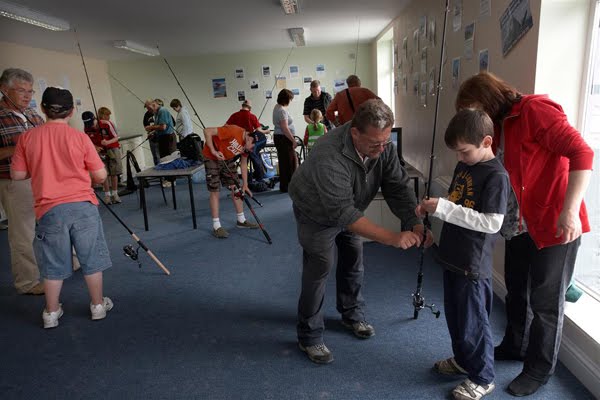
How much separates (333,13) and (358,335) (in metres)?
4.12

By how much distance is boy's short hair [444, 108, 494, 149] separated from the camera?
1.43 m

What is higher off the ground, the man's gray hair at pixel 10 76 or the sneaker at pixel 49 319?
the man's gray hair at pixel 10 76

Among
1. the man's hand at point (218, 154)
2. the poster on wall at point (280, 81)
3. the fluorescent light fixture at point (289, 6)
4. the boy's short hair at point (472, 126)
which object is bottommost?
the man's hand at point (218, 154)

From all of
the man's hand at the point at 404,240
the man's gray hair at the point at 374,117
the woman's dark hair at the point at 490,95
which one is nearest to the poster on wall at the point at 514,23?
the woman's dark hair at the point at 490,95

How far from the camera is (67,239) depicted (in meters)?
2.36

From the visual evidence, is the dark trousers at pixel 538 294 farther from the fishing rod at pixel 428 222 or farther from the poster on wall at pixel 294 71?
the poster on wall at pixel 294 71

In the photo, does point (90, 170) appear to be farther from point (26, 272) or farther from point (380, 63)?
point (380, 63)

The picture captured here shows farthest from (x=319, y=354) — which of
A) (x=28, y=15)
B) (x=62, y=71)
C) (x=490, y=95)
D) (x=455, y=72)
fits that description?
(x=62, y=71)

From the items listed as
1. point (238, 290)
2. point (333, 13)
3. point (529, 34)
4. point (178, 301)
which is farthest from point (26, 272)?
point (333, 13)

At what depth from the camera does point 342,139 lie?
68.3 inches

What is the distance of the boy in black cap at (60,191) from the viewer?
2.22 meters

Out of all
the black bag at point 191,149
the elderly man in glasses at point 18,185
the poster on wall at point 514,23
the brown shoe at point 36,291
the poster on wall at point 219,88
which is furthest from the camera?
the poster on wall at point 219,88

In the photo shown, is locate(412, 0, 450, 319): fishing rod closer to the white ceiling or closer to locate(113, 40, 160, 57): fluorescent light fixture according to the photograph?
the white ceiling

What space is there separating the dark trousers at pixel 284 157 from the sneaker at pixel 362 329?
12.1ft
